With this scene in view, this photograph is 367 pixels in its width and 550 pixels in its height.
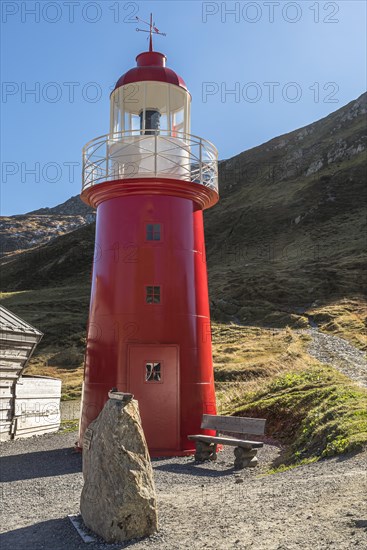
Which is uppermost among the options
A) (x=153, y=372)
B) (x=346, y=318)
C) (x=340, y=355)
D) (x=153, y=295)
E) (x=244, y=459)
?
(x=346, y=318)

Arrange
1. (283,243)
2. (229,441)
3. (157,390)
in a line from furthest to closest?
(283,243) < (157,390) < (229,441)

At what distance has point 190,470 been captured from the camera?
1226 cm

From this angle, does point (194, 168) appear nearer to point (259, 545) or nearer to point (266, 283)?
point (259, 545)

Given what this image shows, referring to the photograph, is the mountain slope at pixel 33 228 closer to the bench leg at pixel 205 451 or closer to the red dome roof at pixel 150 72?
the red dome roof at pixel 150 72

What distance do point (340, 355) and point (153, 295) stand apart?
60.1 feet

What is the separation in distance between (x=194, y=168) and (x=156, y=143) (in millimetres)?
1833

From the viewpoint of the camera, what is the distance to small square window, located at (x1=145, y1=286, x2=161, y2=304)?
14.3m

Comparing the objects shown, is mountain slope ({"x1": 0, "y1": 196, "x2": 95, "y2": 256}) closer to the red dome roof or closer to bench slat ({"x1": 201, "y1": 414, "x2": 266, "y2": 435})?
the red dome roof

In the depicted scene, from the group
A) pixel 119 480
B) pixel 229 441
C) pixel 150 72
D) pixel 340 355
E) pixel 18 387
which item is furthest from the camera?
pixel 340 355

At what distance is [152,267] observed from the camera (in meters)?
14.4

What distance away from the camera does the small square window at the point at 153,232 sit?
14.6 metres

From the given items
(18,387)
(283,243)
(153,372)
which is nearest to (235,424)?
(153,372)

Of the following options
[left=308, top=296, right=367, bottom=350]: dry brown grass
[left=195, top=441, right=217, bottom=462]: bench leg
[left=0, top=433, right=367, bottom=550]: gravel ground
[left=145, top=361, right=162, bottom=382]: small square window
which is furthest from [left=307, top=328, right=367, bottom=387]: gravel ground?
[left=0, top=433, right=367, bottom=550]: gravel ground

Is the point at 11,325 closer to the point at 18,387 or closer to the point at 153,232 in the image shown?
the point at 18,387
